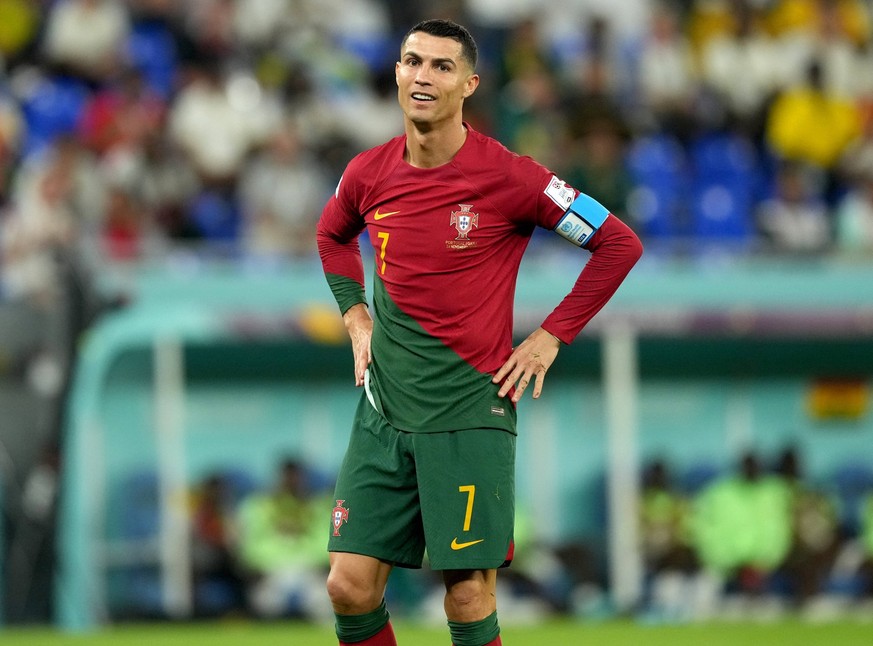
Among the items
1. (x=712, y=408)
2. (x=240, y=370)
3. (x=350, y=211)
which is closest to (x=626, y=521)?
(x=712, y=408)

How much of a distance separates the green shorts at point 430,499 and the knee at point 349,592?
9cm

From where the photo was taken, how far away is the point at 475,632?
17.6 ft

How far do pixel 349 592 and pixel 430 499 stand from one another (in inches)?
16.4

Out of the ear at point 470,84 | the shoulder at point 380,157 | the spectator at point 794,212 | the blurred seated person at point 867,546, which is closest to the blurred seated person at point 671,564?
the blurred seated person at point 867,546

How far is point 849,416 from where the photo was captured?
13188mm

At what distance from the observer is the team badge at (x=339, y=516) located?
17.7ft

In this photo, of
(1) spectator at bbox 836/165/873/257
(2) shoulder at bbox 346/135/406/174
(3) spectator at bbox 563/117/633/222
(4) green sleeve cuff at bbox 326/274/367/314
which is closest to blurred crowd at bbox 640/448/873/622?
(1) spectator at bbox 836/165/873/257

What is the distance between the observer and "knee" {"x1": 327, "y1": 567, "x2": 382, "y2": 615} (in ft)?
17.5

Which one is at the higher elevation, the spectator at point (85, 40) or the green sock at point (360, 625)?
the spectator at point (85, 40)

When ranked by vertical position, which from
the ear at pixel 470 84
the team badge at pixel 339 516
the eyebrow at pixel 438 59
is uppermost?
the eyebrow at pixel 438 59

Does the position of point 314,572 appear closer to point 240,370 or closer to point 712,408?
point 240,370

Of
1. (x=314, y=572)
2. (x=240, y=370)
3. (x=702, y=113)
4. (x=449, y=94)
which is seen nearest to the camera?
(x=449, y=94)

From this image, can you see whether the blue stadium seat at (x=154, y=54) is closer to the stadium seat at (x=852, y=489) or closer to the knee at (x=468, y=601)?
the stadium seat at (x=852, y=489)

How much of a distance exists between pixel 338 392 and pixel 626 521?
8.25 ft
